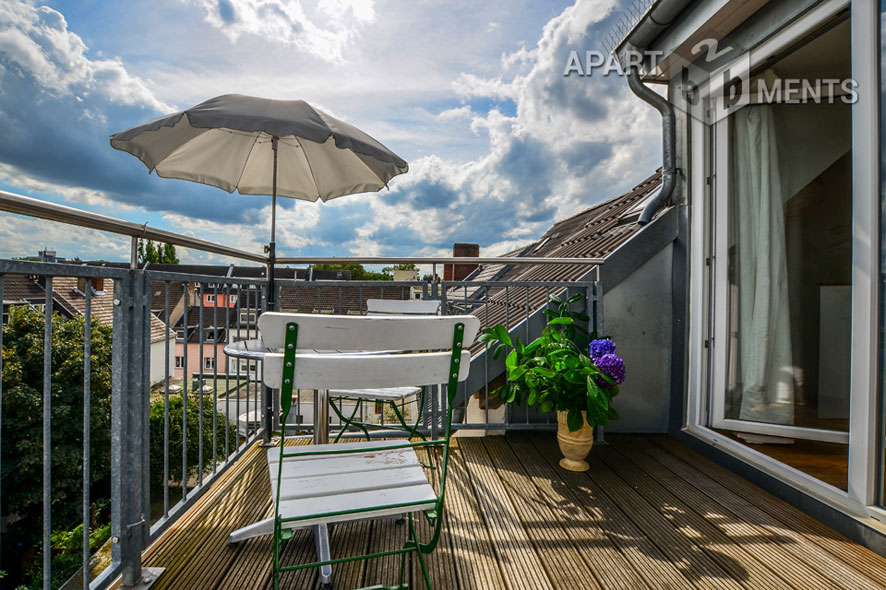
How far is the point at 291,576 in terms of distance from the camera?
167 centimetres

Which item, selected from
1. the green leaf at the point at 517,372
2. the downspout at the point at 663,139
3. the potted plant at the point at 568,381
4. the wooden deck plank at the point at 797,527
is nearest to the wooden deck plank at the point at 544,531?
the potted plant at the point at 568,381

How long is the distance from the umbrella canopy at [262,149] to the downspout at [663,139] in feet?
6.02

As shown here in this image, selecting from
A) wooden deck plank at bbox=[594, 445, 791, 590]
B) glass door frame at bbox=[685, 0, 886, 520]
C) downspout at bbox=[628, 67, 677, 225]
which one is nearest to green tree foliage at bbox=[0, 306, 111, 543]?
downspout at bbox=[628, 67, 677, 225]

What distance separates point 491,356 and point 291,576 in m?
1.88

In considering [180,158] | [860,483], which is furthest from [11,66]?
[860,483]

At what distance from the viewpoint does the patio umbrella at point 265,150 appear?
2166 mm

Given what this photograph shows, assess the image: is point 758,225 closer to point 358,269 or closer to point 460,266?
point 460,266

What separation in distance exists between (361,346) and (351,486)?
1.52 feet

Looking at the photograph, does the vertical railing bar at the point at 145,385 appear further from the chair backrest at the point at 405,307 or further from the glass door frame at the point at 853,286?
the glass door frame at the point at 853,286

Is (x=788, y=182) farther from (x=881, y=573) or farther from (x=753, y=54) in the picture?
(x=881, y=573)

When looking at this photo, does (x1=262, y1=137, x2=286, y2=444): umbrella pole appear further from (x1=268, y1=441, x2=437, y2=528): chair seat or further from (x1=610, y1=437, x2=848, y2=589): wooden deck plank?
(x1=610, y1=437, x2=848, y2=589): wooden deck plank

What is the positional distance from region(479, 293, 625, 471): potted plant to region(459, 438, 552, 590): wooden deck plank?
1.53 ft

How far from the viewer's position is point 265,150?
3.27 metres

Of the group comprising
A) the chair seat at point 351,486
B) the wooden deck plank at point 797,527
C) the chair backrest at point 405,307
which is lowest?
the wooden deck plank at point 797,527
